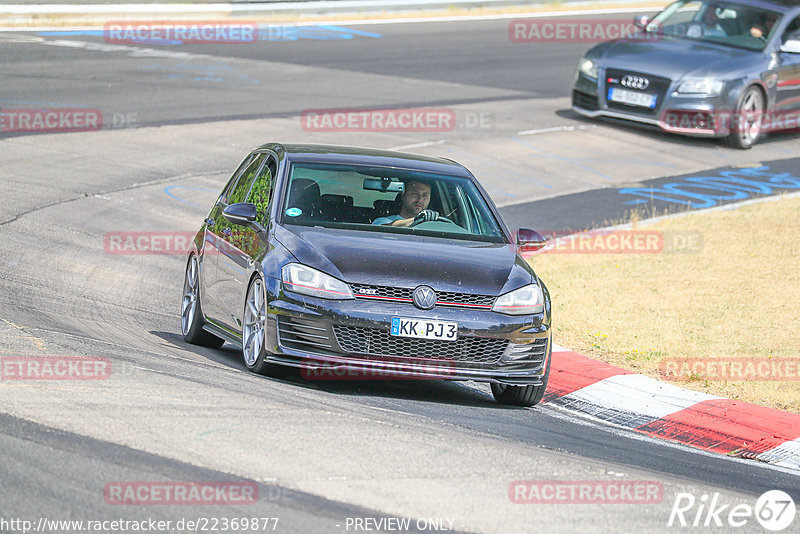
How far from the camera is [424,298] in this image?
7.80 metres

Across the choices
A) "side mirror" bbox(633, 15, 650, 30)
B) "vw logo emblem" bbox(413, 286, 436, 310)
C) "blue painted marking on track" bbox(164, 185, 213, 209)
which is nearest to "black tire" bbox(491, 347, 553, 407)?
"vw logo emblem" bbox(413, 286, 436, 310)

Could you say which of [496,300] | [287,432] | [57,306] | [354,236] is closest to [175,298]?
[57,306]

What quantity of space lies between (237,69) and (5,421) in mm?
18315

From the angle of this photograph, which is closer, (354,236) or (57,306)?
(354,236)

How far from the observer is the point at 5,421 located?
19.4 feet

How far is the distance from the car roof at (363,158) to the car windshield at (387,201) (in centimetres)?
8

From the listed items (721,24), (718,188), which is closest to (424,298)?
(718,188)

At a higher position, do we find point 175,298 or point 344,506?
point 344,506

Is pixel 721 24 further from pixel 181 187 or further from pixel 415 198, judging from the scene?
pixel 415 198

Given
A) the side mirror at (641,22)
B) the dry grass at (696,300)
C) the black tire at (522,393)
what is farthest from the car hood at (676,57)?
the black tire at (522,393)

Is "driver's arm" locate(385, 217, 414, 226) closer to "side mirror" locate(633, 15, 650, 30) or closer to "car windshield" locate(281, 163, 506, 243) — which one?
"car windshield" locate(281, 163, 506, 243)

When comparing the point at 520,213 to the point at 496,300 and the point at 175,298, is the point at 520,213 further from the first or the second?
the point at 496,300

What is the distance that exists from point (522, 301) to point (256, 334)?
5.48ft

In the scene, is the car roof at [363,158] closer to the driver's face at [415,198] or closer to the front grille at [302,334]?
the driver's face at [415,198]
